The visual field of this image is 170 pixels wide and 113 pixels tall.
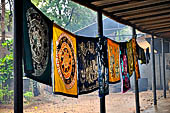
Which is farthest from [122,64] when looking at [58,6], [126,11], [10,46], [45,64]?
[58,6]

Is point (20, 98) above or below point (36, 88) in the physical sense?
above

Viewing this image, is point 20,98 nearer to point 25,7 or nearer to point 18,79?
point 18,79

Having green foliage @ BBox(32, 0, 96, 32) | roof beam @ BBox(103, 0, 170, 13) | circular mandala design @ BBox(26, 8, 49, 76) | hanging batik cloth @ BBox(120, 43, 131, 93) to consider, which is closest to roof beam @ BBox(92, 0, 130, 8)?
roof beam @ BBox(103, 0, 170, 13)

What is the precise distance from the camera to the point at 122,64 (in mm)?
5727

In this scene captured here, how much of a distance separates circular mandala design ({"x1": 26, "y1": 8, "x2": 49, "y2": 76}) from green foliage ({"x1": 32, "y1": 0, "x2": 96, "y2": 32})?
1450 centimetres

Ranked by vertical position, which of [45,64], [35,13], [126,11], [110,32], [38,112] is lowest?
[38,112]

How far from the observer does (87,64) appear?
13.8 ft

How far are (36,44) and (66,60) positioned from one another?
87 centimetres

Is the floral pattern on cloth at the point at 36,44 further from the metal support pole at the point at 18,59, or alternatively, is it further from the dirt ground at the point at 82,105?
the dirt ground at the point at 82,105

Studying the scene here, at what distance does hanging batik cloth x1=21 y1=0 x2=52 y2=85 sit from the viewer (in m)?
2.52

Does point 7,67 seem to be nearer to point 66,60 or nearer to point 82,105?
point 82,105

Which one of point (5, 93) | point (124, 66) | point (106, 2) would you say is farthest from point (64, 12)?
point (106, 2)

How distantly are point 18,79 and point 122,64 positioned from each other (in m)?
3.75

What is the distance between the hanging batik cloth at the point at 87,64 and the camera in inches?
156
